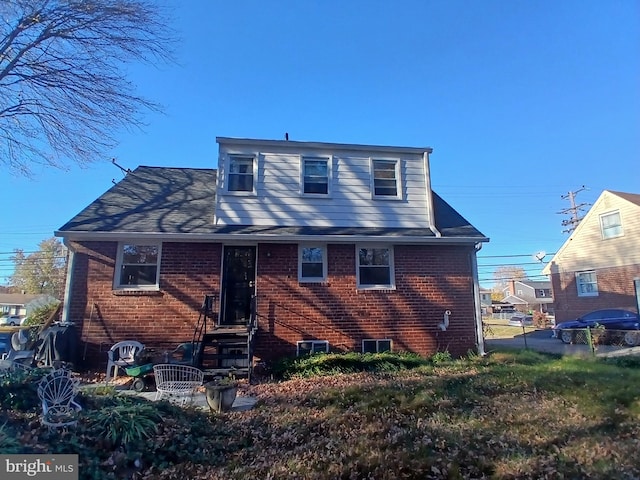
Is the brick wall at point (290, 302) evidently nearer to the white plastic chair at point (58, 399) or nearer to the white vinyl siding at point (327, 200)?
the white vinyl siding at point (327, 200)

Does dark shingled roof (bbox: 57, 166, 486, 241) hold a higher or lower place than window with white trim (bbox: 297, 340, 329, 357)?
higher

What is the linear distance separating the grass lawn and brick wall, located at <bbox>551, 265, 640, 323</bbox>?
1460 centimetres

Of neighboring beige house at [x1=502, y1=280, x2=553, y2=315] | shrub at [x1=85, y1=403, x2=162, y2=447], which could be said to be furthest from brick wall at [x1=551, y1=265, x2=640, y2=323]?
neighboring beige house at [x1=502, y1=280, x2=553, y2=315]

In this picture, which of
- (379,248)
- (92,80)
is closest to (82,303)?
(92,80)

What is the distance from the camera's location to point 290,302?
9508 mm

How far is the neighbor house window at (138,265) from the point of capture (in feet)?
30.3

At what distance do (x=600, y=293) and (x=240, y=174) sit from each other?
19.8 metres

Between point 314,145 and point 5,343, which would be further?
point 314,145

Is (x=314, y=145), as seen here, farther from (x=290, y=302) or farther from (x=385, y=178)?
(x=290, y=302)

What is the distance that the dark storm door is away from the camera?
9.49 m

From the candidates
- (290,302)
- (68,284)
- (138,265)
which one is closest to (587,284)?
(290,302)

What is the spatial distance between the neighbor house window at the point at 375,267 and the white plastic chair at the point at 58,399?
6707 millimetres

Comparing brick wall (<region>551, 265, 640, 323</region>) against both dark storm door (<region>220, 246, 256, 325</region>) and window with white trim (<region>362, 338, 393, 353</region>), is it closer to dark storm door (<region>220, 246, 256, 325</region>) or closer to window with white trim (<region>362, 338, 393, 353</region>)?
window with white trim (<region>362, 338, 393, 353</region>)

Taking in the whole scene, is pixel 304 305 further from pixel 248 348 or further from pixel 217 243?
pixel 217 243
